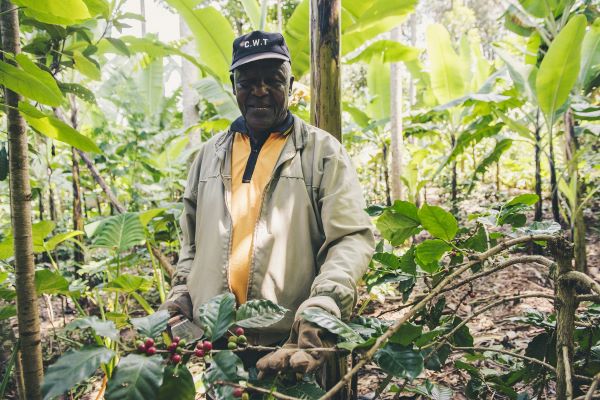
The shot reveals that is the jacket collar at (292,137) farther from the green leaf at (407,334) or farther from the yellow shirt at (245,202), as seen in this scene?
the green leaf at (407,334)

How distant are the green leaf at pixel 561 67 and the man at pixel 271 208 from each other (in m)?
2.09

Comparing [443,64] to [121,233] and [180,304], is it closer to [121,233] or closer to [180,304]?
[121,233]

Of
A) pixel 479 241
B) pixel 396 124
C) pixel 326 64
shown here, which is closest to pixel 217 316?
pixel 479 241

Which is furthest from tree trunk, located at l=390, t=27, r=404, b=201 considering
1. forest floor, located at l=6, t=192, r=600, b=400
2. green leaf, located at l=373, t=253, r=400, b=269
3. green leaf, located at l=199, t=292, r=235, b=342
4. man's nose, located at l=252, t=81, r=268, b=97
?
green leaf, located at l=199, t=292, r=235, b=342

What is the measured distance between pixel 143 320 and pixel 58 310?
401 cm

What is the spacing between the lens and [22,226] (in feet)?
4.16

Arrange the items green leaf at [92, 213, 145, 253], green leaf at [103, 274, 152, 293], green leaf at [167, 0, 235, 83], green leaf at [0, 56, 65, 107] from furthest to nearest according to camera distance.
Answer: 1. green leaf at [167, 0, 235, 83]
2. green leaf at [92, 213, 145, 253]
3. green leaf at [103, 274, 152, 293]
4. green leaf at [0, 56, 65, 107]

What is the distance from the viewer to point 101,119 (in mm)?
6723

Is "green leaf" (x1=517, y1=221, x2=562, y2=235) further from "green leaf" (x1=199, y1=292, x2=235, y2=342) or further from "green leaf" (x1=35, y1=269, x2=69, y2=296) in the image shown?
"green leaf" (x1=35, y1=269, x2=69, y2=296)

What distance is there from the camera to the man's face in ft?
5.04

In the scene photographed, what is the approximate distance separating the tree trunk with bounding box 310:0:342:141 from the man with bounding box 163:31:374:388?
149 mm

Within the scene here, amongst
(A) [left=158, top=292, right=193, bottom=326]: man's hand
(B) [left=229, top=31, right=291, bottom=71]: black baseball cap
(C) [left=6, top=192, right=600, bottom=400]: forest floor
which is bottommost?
(C) [left=6, top=192, right=600, bottom=400]: forest floor

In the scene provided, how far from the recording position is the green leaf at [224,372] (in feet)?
2.19

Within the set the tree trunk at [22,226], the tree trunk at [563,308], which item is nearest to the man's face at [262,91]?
the tree trunk at [22,226]
